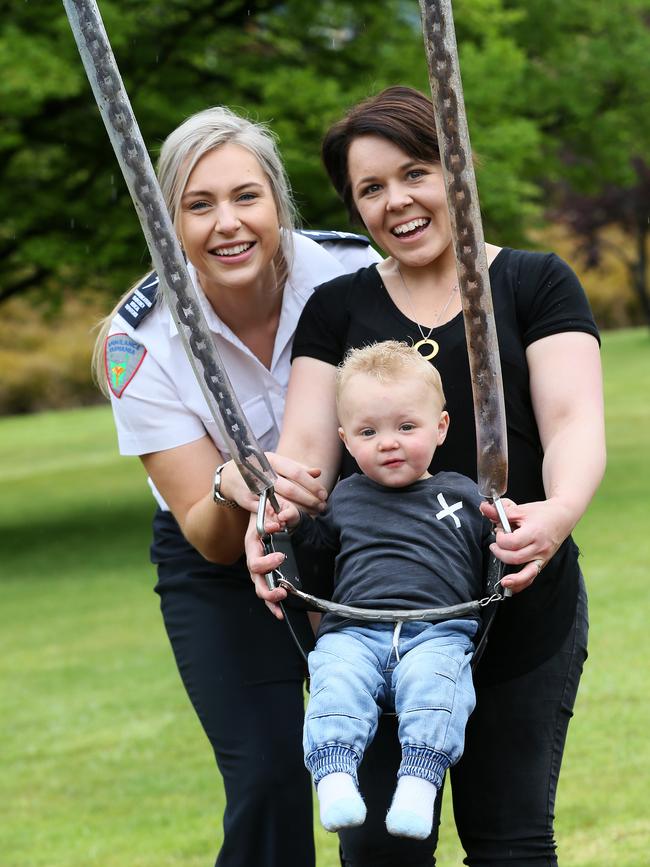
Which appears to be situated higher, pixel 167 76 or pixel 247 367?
pixel 167 76

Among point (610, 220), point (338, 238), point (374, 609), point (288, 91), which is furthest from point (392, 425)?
point (610, 220)

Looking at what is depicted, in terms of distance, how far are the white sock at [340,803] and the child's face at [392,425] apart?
0.65 m

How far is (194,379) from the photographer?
363 cm

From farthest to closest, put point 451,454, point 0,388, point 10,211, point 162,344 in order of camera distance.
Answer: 1. point 0,388
2. point 10,211
3. point 162,344
4. point 451,454

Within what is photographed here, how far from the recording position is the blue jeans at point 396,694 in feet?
8.73

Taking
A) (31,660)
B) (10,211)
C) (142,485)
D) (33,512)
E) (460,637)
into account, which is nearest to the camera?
(460,637)

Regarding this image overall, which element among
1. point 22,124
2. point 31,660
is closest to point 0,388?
point 22,124

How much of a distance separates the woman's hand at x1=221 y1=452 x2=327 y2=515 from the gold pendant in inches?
13.4

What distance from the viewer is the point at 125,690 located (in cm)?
925

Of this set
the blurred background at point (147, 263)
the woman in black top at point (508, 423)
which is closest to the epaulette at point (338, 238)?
the woman in black top at point (508, 423)

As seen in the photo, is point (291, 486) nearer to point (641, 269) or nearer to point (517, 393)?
point (517, 393)

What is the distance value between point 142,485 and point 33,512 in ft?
7.54

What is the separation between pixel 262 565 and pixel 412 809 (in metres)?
0.57

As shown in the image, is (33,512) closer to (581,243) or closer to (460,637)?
(460,637)
